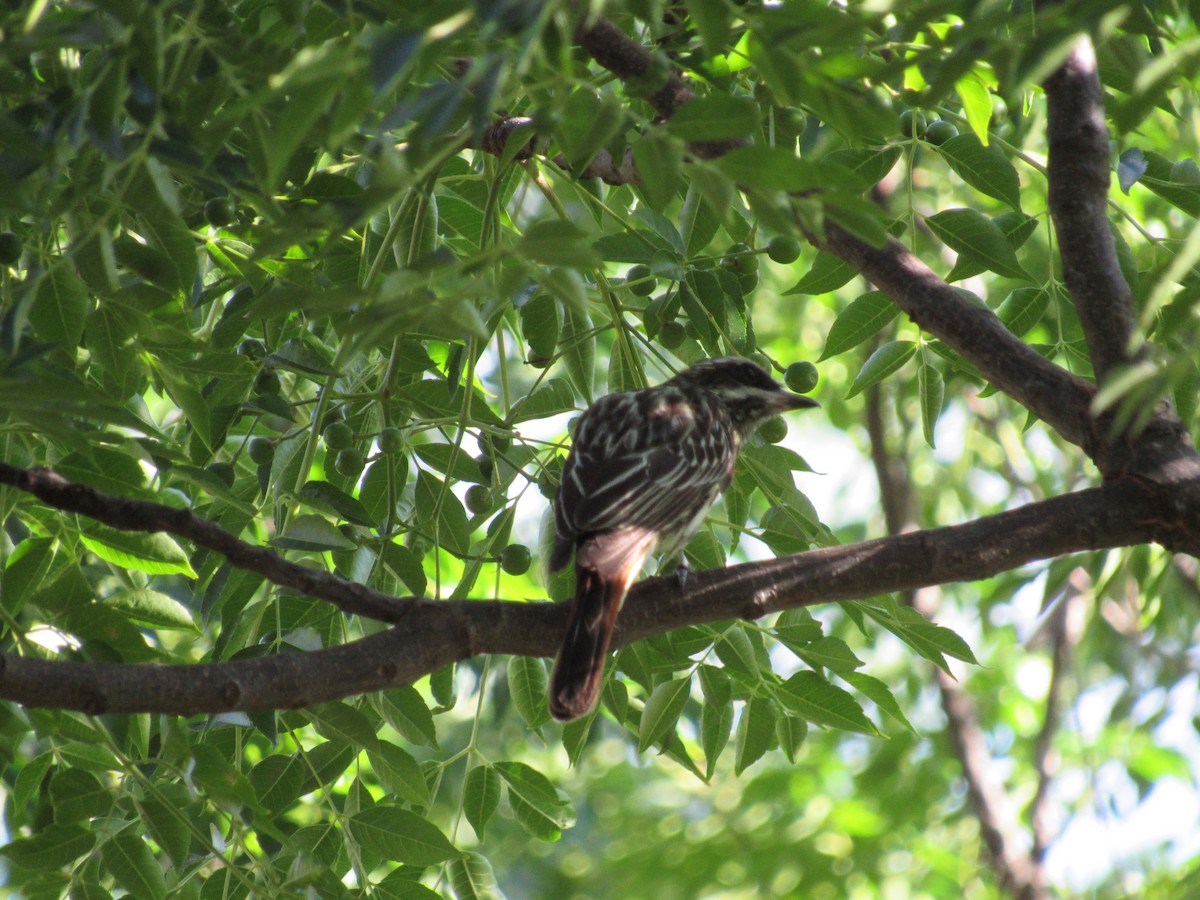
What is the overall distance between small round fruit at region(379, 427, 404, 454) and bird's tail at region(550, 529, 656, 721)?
64cm

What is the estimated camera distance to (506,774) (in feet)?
12.3

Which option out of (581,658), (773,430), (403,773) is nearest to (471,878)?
(403,773)

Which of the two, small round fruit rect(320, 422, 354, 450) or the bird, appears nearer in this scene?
the bird

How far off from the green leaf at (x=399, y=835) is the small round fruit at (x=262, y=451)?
1.08m

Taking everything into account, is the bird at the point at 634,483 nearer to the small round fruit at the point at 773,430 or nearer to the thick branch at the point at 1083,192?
the small round fruit at the point at 773,430

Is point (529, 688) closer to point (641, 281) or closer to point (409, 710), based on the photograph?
point (409, 710)

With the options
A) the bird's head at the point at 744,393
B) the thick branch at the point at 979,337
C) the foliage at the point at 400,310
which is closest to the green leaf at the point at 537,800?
the foliage at the point at 400,310

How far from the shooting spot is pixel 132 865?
3195mm

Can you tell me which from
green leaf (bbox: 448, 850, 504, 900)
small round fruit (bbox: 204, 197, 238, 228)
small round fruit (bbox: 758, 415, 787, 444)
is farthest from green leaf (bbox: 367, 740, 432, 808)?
small round fruit (bbox: 758, 415, 787, 444)

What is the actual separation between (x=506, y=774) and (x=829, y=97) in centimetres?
226

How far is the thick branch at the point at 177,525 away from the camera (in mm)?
2715

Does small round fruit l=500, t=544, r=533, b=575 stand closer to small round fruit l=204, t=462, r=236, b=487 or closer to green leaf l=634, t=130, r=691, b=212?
small round fruit l=204, t=462, r=236, b=487

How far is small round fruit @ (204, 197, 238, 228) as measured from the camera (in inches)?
140

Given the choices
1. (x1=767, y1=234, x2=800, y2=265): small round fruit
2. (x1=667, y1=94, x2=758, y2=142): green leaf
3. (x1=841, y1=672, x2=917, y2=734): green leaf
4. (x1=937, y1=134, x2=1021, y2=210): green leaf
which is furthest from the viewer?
(x1=767, y1=234, x2=800, y2=265): small round fruit
